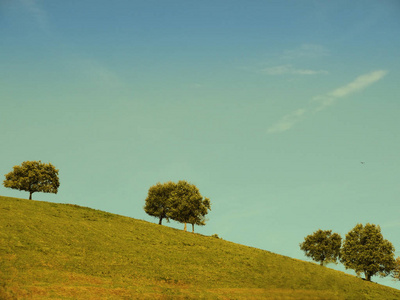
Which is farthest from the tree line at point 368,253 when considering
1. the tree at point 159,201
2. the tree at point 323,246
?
the tree at point 159,201

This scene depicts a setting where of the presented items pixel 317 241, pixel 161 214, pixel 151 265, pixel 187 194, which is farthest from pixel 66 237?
pixel 317 241

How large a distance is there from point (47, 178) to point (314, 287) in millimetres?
84767

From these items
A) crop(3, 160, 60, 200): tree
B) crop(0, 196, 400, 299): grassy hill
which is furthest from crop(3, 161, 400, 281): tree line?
crop(0, 196, 400, 299): grassy hill

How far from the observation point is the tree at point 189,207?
85875 mm

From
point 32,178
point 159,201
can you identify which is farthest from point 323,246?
point 32,178

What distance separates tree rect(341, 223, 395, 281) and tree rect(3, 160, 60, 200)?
3273 inches

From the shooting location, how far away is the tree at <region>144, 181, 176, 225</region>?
9638cm

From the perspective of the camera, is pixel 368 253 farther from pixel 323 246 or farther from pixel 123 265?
pixel 123 265

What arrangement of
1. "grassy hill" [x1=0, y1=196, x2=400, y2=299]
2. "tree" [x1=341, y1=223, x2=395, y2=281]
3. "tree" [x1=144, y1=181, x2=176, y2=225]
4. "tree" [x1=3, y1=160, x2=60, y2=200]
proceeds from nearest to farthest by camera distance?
"grassy hill" [x1=0, y1=196, x2=400, y2=299] → "tree" [x1=341, y1=223, x2=395, y2=281] → "tree" [x1=3, y1=160, x2=60, y2=200] → "tree" [x1=144, y1=181, x2=176, y2=225]

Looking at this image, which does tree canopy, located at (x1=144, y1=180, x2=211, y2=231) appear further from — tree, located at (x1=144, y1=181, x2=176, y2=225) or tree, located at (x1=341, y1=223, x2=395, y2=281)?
tree, located at (x1=341, y1=223, x2=395, y2=281)

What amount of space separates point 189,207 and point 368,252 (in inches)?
1870

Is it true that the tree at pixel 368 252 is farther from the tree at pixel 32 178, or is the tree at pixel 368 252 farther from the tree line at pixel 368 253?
the tree at pixel 32 178

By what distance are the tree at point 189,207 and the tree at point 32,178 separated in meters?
34.5

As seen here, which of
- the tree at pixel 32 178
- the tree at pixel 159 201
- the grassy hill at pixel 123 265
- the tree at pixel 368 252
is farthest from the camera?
the tree at pixel 159 201
